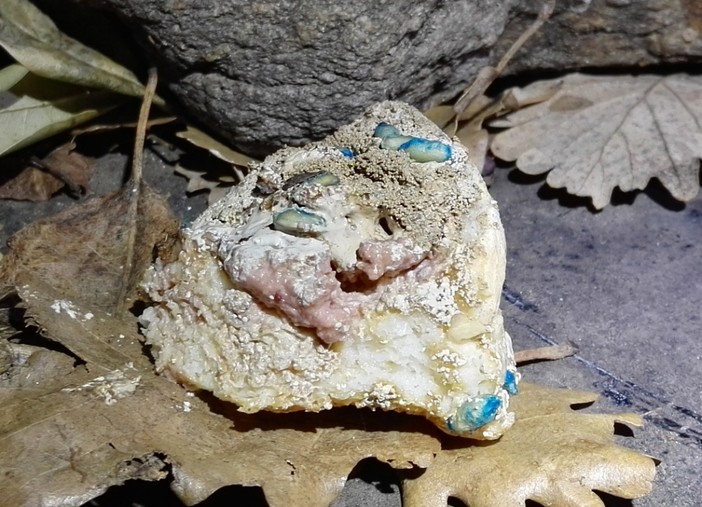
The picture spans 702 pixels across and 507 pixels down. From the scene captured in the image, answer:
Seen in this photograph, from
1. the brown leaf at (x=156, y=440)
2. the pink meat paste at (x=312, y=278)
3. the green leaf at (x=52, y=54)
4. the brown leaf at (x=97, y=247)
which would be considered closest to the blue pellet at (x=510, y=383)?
the brown leaf at (x=156, y=440)

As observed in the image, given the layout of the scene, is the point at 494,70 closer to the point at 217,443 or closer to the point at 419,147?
the point at 419,147

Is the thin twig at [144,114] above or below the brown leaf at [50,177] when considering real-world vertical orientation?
above

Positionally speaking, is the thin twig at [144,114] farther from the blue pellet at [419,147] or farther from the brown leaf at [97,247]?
the blue pellet at [419,147]

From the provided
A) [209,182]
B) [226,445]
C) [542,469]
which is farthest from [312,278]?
[209,182]

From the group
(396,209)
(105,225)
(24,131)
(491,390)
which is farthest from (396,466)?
(24,131)

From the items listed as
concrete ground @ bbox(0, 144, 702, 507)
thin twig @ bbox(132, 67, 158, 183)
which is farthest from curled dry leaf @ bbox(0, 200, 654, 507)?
thin twig @ bbox(132, 67, 158, 183)
